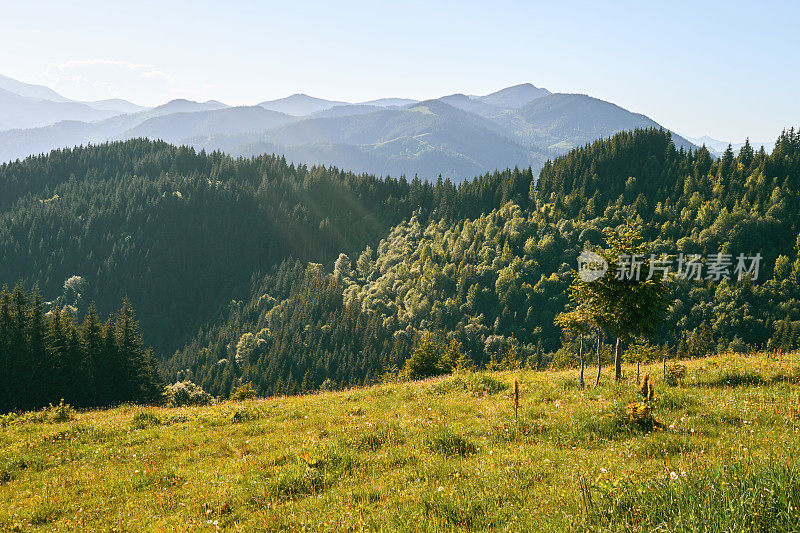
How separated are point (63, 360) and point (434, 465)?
6415 cm

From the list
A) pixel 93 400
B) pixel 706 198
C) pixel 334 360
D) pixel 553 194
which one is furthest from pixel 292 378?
pixel 706 198

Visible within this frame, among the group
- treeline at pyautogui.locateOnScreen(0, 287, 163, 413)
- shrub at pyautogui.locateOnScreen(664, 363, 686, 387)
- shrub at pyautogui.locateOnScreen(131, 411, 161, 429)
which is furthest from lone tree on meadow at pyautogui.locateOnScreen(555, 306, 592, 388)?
treeline at pyautogui.locateOnScreen(0, 287, 163, 413)

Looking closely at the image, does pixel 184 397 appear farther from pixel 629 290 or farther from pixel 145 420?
pixel 629 290

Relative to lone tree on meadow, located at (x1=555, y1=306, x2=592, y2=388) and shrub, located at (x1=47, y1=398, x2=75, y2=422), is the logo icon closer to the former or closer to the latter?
lone tree on meadow, located at (x1=555, y1=306, x2=592, y2=388)

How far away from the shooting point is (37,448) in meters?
15.0

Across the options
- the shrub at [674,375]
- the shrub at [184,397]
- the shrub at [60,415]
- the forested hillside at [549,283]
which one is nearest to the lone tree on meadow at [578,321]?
the shrub at [674,375]

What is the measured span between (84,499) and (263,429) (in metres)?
6.36

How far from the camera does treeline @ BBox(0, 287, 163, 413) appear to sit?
2046 inches

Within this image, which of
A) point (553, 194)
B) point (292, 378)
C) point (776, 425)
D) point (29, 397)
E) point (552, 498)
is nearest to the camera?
point (552, 498)

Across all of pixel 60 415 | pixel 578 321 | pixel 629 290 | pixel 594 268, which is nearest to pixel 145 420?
pixel 60 415

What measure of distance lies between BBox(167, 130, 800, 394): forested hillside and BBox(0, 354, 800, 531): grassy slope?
129m

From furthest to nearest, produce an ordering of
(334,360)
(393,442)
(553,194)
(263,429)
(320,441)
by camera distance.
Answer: (553,194) < (334,360) < (263,429) < (320,441) < (393,442)

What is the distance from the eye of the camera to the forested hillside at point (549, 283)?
147375 mm

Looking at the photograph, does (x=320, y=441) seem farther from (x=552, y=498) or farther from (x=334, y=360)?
(x=334, y=360)
